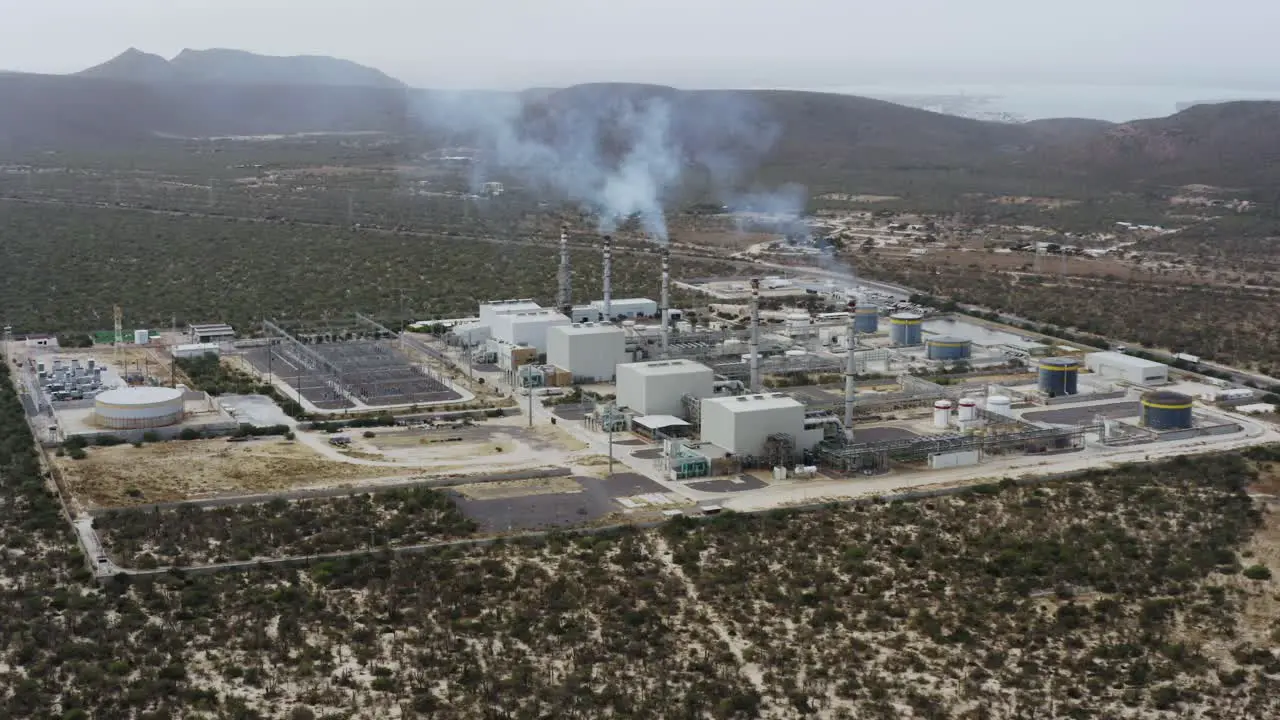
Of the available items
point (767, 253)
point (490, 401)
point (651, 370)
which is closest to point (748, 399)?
point (651, 370)

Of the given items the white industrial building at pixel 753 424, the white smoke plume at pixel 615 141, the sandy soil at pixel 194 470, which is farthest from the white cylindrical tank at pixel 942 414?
the white smoke plume at pixel 615 141

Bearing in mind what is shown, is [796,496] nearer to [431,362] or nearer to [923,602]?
[923,602]

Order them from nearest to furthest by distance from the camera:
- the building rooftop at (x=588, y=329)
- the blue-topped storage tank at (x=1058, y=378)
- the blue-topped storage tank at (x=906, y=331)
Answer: the blue-topped storage tank at (x=1058, y=378)
the building rooftop at (x=588, y=329)
the blue-topped storage tank at (x=906, y=331)

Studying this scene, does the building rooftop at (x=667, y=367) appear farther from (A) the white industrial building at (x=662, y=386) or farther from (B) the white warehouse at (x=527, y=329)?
(B) the white warehouse at (x=527, y=329)

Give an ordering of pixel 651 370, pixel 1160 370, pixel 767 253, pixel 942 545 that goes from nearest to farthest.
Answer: pixel 942 545 < pixel 651 370 < pixel 1160 370 < pixel 767 253

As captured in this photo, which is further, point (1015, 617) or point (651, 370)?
point (651, 370)

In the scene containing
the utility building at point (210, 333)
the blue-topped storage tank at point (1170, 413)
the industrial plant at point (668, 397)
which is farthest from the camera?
the utility building at point (210, 333)
